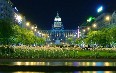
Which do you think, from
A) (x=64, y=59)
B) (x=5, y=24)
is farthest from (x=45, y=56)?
(x=5, y=24)

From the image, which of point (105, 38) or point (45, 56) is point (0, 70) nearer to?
point (45, 56)

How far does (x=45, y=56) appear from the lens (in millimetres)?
49094

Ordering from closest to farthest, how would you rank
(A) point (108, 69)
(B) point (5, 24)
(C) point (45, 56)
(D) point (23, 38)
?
(A) point (108, 69) < (C) point (45, 56) < (B) point (5, 24) < (D) point (23, 38)

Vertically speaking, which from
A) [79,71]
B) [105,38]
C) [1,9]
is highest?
[1,9]

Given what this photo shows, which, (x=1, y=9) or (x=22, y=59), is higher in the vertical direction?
(x=1, y=9)

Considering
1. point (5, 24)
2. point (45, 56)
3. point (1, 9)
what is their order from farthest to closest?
point (1, 9)
point (5, 24)
point (45, 56)

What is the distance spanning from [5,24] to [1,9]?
77327mm

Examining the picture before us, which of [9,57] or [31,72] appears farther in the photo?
[9,57]

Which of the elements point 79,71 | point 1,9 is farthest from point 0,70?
point 1,9

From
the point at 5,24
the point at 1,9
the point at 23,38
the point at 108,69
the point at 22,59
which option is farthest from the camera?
the point at 1,9

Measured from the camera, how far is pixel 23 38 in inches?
5118

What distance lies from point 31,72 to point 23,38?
100605 mm

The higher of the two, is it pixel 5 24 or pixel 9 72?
pixel 5 24

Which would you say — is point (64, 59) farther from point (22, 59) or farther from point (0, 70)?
point (0, 70)
